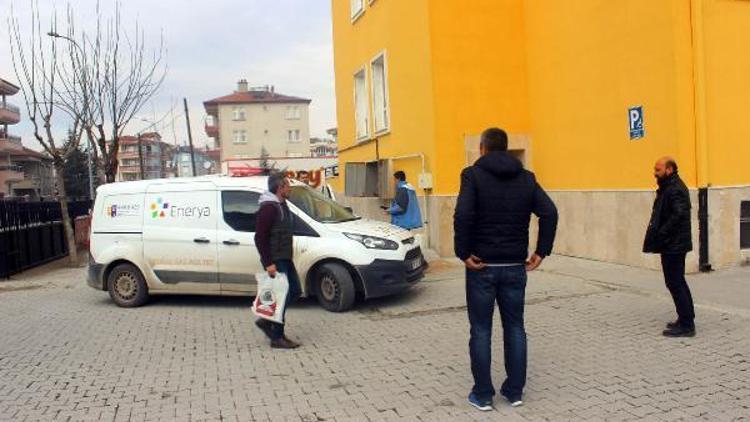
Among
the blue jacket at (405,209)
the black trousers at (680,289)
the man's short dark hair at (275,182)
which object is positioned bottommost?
the black trousers at (680,289)

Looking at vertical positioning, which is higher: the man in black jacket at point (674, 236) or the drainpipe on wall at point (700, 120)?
the drainpipe on wall at point (700, 120)

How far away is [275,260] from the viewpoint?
6.04 metres

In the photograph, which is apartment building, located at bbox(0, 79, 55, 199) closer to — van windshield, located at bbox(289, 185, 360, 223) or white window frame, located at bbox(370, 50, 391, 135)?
white window frame, located at bbox(370, 50, 391, 135)

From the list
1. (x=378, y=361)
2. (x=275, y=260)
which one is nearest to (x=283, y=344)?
(x=275, y=260)

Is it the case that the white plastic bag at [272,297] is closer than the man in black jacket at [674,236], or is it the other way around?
the man in black jacket at [674,236]

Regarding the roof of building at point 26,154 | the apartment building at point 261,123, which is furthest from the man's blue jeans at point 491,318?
the apartment building at point 261,123

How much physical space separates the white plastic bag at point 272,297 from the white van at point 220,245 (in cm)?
170

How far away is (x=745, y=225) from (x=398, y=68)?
7812 mm

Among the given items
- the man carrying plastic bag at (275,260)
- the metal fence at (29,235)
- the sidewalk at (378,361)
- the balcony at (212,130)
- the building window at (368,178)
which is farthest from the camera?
the balcony at (212,130)

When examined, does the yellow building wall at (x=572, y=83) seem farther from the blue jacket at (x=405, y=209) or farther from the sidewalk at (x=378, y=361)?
the sidewalk at (x=378, y=361)

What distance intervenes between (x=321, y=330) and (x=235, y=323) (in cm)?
120

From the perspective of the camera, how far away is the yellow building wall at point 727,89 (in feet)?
30.2

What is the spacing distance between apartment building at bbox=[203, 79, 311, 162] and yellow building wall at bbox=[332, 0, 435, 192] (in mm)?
58710

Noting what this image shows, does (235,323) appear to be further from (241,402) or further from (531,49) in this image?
(531,49)
